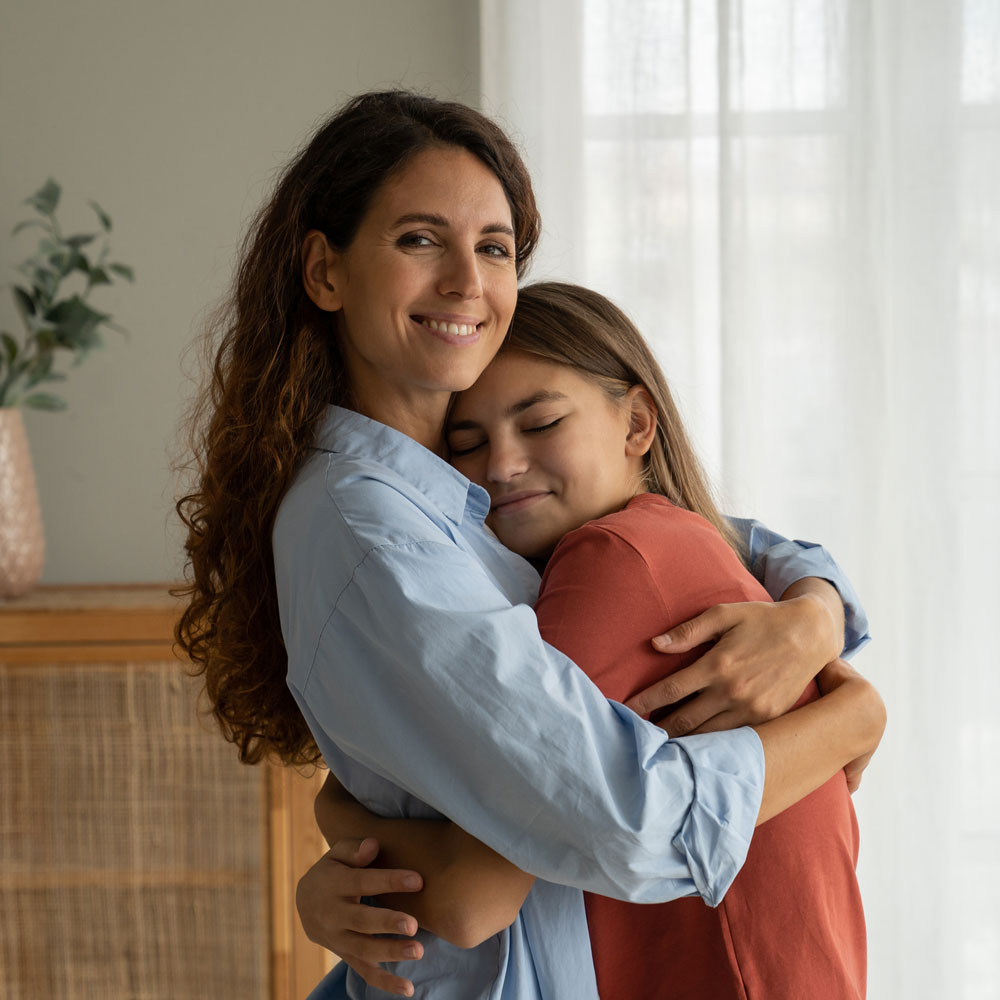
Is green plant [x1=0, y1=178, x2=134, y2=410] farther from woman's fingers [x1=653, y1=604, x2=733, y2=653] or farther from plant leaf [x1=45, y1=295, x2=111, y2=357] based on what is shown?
woman's fingers [x1=653, y1=604, x2=733, y2=653]

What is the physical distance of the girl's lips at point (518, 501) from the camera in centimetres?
124

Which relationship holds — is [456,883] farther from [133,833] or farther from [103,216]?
[103,216]

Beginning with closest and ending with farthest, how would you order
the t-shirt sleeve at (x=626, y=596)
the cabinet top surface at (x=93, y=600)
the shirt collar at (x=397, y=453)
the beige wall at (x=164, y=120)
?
the t-shirt sleeve at (x=626, y=596), the shirt collar at (x=397, y=453), the cabinet top surface at (x=93, y=600), the beige wall at (x=164, y=120)

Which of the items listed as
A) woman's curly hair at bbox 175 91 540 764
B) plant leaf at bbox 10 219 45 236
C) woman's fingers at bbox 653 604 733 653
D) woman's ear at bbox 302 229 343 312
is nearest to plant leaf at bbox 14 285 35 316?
plant leaf at bbox 10 219 45 236

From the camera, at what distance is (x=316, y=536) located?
970 mm

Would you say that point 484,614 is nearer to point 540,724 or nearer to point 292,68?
point 540,724

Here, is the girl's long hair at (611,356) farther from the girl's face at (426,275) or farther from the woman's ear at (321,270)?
the woman's ear at (321,270)

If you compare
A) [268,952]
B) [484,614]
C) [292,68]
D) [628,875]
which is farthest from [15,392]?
[628,875]

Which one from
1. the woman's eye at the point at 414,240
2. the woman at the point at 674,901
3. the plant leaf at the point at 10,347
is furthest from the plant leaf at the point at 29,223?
the woman at the point at 674,901

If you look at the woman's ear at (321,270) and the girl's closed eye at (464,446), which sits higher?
the woman's ear at (321,270)

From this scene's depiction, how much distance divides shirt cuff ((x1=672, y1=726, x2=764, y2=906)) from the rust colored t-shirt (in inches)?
3.4

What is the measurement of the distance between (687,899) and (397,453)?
0.53 meters

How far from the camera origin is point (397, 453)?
3.67 ft

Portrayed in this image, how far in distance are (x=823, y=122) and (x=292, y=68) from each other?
46.7 inches
